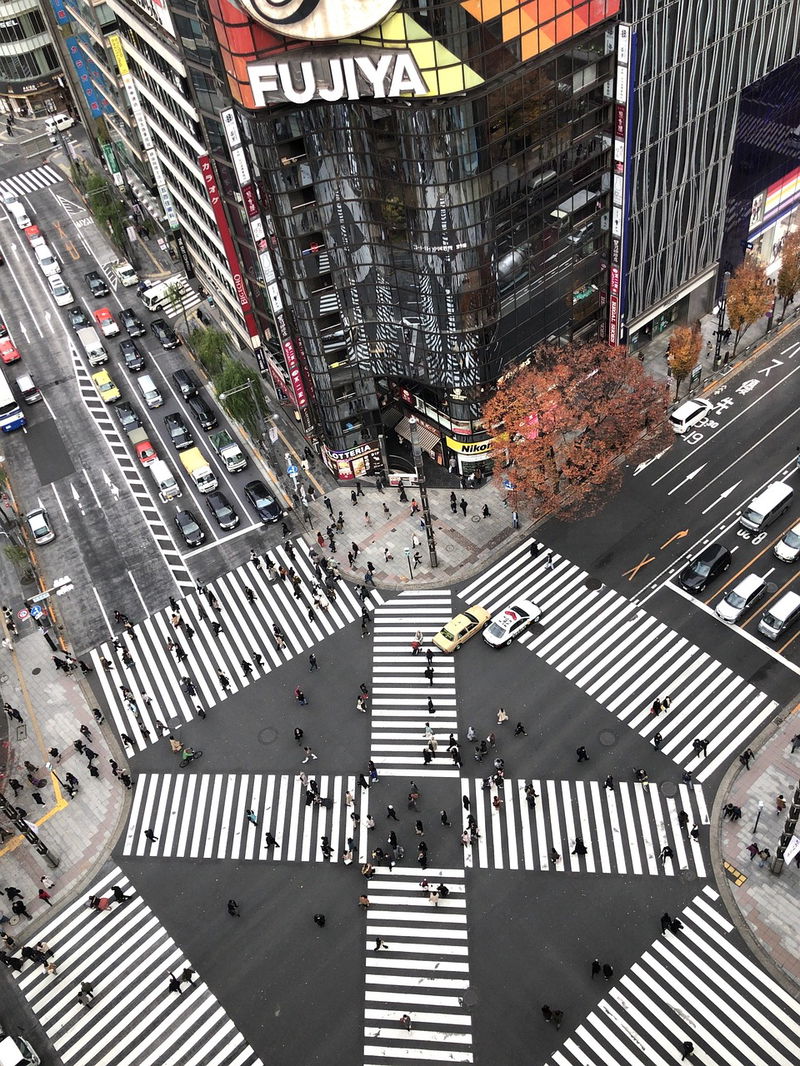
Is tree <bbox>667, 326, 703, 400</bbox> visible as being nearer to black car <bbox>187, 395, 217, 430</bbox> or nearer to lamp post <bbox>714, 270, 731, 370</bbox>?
lamp post <bbox>714, 270, 731, 370</bbox>

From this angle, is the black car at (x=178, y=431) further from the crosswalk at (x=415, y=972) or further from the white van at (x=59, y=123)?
the white van at (x=59, y=123)

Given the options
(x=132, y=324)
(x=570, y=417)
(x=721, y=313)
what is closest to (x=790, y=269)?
(x=721, y=313)

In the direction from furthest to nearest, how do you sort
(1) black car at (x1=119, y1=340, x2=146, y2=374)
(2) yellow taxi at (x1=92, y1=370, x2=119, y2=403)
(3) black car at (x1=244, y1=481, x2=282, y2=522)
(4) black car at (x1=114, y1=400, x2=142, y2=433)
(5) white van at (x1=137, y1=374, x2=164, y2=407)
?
1. (1) black car at (x1=119, y1=340, x2=146, y2=374)
2. (2) yellow taxi at (x1=92, y1=370, x2=119, y2=403)
3. (5) white van at (x1=137, y1=374, x2=164, y2=407)
4. (4) black car at (x1=114, y1=400, x2=142, y2=433)
5. (3) black car at (x1=244, y1=481, x2=282, y2=522)

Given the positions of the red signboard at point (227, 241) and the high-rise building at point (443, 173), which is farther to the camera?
the red signboard at point (227, 241)

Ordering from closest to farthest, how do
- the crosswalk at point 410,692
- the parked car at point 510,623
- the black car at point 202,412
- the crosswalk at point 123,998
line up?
1. the crosswalk at point 123,998
2. the crosswalk at point 410,692
3. the parked car at point 510,623
4. the black car at point 202,412

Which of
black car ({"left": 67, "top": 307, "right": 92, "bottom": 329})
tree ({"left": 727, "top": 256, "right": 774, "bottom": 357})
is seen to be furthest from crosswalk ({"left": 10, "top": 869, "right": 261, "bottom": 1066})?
black car ({"left": 67, "top": 307, "right": 92, "bottom": 329})

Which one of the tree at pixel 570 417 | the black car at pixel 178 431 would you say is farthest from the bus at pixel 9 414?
the tree at pixel 570 417
